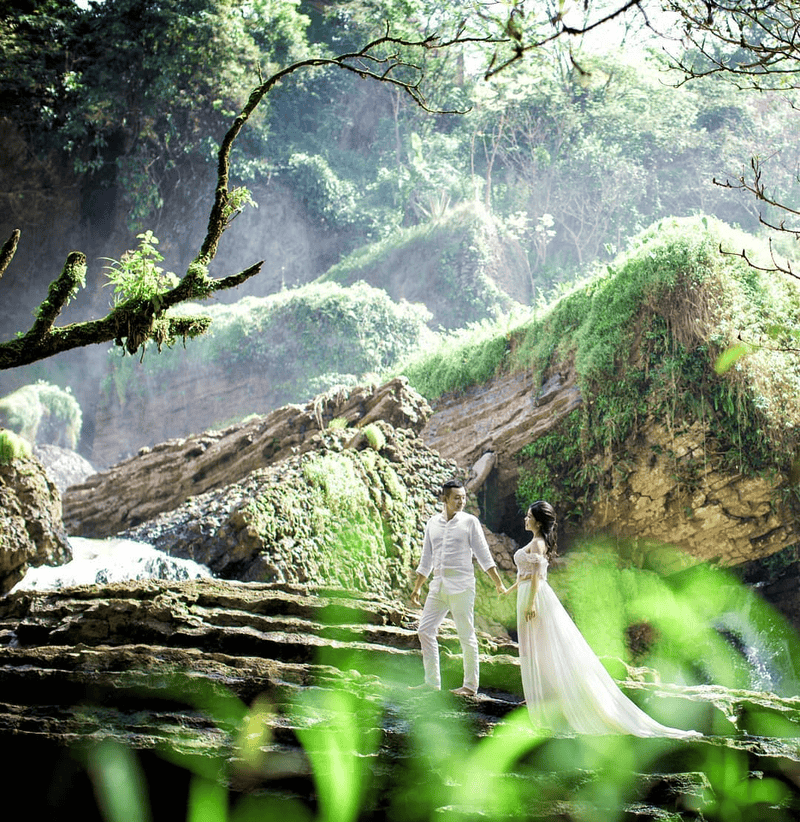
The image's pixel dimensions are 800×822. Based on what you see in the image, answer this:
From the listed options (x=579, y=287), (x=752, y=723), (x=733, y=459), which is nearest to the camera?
(x=752, y=723)

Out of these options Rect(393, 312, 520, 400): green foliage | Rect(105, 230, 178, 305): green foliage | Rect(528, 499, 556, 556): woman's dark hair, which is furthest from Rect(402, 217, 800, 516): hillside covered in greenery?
Rect(105, 230, 178, 305): green foliage

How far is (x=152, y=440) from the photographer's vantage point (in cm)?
2634

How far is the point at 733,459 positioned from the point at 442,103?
25.4 meters

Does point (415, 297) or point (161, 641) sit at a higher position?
point (415, 297)

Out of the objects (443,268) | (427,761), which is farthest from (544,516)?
(443,268)

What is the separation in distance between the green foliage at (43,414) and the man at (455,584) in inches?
769

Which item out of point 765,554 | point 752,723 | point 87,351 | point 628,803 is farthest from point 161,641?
point 87,351

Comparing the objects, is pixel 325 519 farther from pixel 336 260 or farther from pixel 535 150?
pixel 535 150

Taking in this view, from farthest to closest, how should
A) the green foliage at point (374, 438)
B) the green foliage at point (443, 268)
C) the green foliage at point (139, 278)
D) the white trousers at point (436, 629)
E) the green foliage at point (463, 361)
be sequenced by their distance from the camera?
the green foliage at point (443, 268)
the green foliage at point (463, 361)
the green foliage at point (374, 438)
the green foliage at point (139, 278)
the white trousers at point (436, 629)

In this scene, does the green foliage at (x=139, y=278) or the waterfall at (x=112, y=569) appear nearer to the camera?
the green foliage at (x=139, y=278)

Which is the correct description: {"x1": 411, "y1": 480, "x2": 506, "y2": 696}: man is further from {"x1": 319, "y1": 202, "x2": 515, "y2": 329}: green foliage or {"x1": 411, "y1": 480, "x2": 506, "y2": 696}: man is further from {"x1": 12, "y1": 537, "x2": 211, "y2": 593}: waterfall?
{"x1": 319, "y1": 202, "x2": 515, "y2": 329}: green foliage

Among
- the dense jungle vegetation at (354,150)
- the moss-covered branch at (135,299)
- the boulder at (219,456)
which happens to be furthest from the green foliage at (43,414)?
the moss-covered branch at (135,299)

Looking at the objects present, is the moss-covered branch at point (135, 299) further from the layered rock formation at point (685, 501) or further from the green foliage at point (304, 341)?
the green foliage at point (304, 341)

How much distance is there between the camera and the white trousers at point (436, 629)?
5559 millimetres
